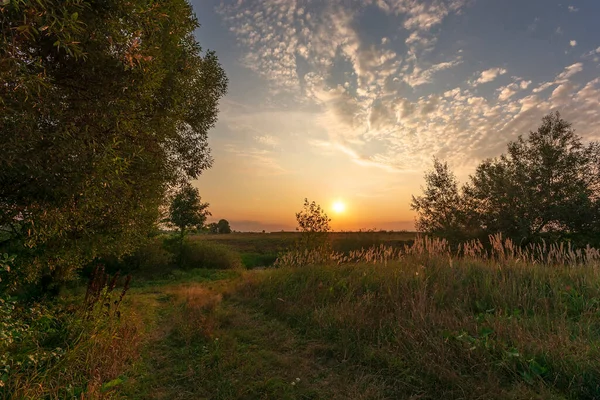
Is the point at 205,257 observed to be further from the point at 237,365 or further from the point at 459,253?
the point at 237,365

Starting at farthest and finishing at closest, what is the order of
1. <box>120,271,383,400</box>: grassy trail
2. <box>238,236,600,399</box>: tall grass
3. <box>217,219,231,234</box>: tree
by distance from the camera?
<box>217,219,231,234</box>: tree, <box>120,271,383,400</box>: grassy trail, <box>238,236,600,399</box>: tall grass

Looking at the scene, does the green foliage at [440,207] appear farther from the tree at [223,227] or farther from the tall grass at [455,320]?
the tree at [223,227]

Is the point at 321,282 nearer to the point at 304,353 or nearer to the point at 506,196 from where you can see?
the point at 304,353

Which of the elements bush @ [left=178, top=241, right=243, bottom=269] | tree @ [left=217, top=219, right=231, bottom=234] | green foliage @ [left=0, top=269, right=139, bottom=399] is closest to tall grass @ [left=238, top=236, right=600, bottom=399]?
green foliage @ [left=0, top=269, right=139, bottom=399]

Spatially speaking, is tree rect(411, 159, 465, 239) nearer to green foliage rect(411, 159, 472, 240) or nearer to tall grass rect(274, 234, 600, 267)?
green foliage rect(411, 159, 472, 240)

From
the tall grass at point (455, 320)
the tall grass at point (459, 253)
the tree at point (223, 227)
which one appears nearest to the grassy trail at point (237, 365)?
the tall grass at point (455, 320)

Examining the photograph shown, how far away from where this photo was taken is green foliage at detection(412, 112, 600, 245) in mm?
20719

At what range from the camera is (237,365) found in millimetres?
5367

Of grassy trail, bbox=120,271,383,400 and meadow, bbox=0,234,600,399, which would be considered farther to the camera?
grassy trail, bbox=120,271,383,400

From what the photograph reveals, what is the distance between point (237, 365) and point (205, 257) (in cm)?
2103

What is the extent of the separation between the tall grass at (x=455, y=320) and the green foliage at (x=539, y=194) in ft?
54.5

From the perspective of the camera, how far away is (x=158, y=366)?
5.59 meters

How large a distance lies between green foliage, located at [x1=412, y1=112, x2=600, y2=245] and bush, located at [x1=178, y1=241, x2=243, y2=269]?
18.9 m

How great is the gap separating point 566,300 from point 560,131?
2312cm
